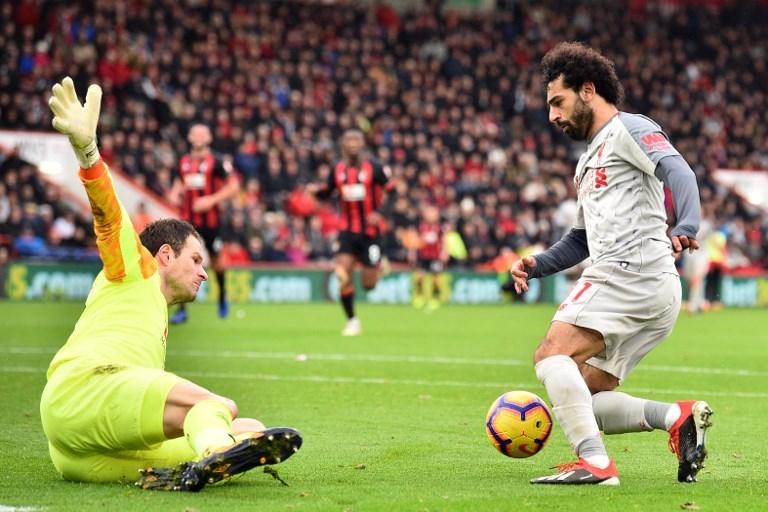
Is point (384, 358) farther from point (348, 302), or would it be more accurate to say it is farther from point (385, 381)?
point (348, 302)

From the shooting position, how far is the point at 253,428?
5.68 metres

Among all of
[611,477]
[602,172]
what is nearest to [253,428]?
[611,477]

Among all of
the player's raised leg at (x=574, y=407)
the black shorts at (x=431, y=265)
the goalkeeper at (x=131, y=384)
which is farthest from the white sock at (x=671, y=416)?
the black shorts at (x=431, y=265)

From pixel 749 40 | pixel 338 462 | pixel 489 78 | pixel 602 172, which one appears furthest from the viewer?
pixel 749 40

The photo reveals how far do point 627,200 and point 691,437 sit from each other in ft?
3.73

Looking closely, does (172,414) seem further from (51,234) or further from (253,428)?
(51,234)

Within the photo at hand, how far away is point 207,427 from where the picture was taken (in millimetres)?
5160

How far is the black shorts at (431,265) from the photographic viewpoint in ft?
95.2

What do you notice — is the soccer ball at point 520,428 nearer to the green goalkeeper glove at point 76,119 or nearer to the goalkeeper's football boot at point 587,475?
the goalkeeper's football boot at point 587,475

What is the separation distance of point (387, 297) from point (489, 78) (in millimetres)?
9627

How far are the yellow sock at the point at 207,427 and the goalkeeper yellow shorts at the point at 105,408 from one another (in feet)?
0.54

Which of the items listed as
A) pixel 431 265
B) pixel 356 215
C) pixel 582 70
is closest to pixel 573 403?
pixel 582 70

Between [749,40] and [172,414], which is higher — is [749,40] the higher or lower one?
the higher one

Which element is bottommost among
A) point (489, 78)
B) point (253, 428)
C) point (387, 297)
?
point (387, 297)
